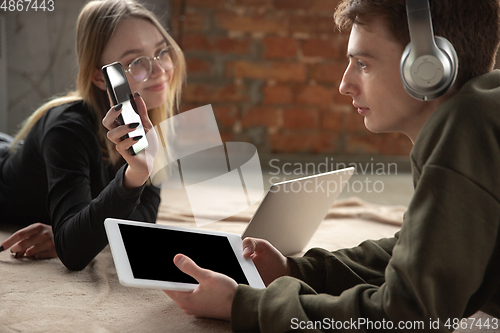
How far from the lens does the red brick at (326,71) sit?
109 inches

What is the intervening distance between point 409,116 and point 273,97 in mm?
2199

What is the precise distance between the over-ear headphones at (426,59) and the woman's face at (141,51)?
0.61 meters

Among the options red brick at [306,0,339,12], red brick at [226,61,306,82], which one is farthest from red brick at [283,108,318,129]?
red brick at [306,0,339,12]

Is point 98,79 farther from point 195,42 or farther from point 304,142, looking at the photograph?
point 304,142

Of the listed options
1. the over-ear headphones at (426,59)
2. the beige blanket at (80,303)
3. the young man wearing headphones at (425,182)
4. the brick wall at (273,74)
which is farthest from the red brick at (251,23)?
the over-ear headphones at (426,59)

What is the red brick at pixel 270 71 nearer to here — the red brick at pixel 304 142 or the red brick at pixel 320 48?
the red brick at pixel 320 48

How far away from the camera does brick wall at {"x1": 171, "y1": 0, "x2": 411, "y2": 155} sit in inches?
105

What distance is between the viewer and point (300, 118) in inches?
110

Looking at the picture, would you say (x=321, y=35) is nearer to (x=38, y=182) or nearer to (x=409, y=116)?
(x=38, y=182)

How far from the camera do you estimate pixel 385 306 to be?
1.59 ft

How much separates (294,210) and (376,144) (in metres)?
2.03

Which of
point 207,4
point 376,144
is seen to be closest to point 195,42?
point 207,4

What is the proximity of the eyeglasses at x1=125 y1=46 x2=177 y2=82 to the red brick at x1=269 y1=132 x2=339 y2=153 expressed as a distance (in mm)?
1752

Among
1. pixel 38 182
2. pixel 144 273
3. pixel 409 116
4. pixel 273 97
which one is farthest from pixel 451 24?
pixel 273 97
